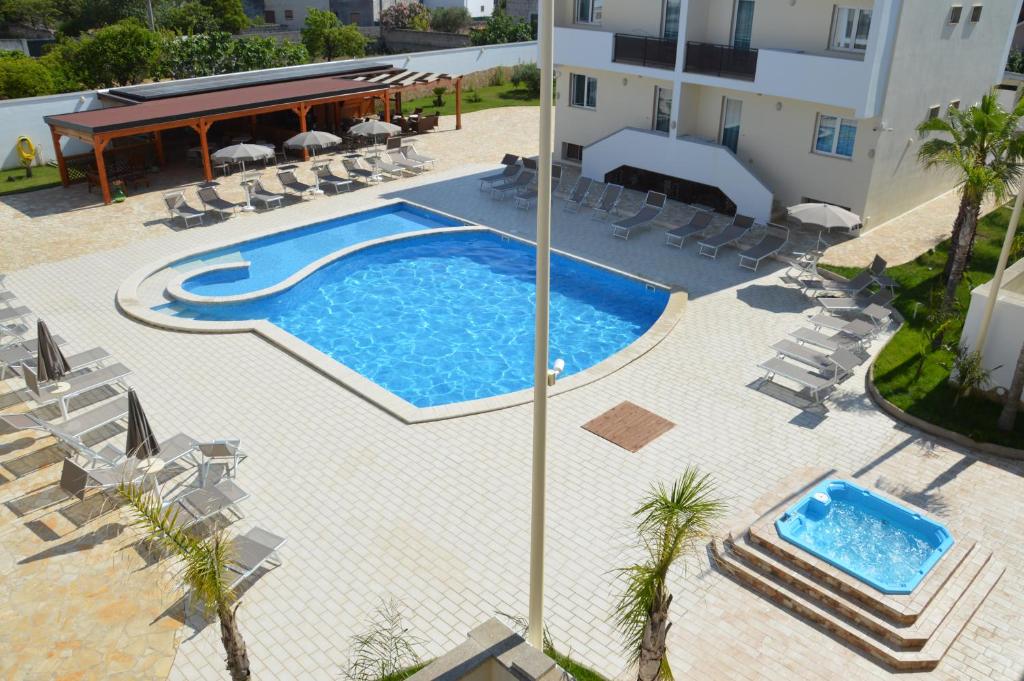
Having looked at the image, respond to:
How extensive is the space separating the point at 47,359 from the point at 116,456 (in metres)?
3.08

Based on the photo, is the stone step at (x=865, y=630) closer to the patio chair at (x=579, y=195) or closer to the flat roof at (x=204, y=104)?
the patio chair at (x=579, y=195)

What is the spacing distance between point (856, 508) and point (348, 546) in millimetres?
7326

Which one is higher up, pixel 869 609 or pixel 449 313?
pixel 869 609

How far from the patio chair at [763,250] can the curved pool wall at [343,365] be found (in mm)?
2698

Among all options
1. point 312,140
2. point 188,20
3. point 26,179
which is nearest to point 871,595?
point 312,140

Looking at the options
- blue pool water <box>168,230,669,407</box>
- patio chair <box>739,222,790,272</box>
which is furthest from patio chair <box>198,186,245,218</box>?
patio chair <box>739,222,790,272</box>

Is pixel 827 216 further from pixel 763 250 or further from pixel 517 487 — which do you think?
pixel 517 487

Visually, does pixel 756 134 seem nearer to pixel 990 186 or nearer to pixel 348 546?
pixel 990 186

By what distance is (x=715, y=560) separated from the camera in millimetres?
10742

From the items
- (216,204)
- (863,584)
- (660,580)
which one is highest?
(660,580)

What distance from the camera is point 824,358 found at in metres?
15.0

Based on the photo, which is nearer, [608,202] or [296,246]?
[296,246]

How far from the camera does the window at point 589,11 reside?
27016mm

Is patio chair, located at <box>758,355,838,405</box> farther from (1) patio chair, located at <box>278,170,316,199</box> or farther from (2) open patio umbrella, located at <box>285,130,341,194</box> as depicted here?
(2) open patio umbrella, located at <box>285,130,341,194</box>
